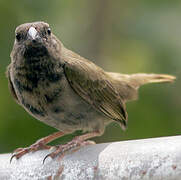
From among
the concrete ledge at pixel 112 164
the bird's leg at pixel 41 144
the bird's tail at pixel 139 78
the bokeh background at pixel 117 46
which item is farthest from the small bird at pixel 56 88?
the bird's tail at pixel 139 78

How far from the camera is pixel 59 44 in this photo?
13.0ft

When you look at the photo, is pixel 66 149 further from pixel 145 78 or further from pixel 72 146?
pixel 145 78

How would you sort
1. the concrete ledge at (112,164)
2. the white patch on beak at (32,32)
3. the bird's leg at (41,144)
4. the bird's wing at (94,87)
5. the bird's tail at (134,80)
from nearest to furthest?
the concrete ledge at (112,164) < the white patch on beak at (32,32) < the bird's leg at (41,144) < the bird's wing at (94,87) < the bird's tail at (134,80)

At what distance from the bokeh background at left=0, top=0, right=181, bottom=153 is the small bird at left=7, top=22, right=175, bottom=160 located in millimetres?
186

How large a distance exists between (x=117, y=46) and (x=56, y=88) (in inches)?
42.6

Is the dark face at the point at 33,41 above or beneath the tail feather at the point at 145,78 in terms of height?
above

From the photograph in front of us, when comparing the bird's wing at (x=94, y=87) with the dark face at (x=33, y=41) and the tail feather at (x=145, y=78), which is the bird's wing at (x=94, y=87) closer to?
the dark face at (x=33, y=41)

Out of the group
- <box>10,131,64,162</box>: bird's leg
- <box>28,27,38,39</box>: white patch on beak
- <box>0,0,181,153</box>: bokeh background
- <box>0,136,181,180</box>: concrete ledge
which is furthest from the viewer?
<box>0,0,181,153</box>: bokeh background

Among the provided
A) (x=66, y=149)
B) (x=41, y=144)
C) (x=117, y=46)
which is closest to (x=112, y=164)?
(x=66, y=149)

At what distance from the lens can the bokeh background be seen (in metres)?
4.18

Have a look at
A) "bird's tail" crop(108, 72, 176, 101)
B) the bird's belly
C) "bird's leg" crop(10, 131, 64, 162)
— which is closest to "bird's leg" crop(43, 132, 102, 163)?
the bird's belly

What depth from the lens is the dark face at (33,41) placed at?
3656 millimetres

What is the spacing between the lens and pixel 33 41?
3.65 meters

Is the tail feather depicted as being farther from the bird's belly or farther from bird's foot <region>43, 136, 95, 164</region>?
bird's foot <region>43, 136, 95, 164</region>
